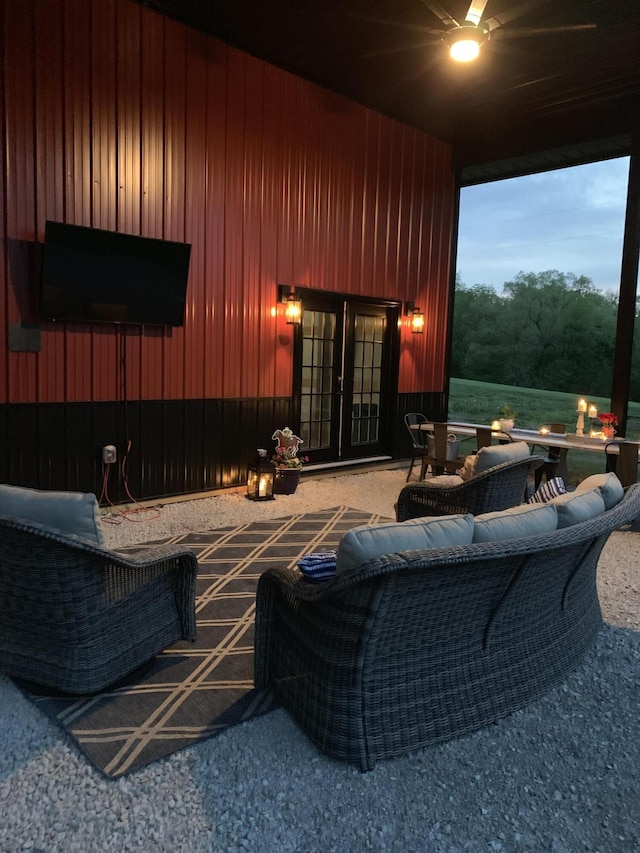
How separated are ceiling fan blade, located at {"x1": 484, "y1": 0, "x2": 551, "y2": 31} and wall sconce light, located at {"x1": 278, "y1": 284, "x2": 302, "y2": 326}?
3179mm

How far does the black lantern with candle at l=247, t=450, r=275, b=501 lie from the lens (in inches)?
244

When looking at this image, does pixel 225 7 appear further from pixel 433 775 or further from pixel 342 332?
pixel 433 775

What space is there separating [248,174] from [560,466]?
4511 mm

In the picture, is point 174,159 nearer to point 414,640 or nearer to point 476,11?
point 476,11

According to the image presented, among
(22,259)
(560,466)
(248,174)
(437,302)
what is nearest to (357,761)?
(22,259)

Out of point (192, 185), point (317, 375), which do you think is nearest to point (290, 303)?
point (317, 375)

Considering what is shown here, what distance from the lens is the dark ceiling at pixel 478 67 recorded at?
215 inches

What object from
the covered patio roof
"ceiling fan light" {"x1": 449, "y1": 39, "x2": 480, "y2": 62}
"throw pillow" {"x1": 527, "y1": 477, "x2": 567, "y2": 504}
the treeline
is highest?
the covered patio roof

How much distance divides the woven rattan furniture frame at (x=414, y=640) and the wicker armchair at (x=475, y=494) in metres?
1.57

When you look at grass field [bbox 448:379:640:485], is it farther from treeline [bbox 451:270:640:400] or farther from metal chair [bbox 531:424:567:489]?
metal chair [bbox 531:424:567:489]

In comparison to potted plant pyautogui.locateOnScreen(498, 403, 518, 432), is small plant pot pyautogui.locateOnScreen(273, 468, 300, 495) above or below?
below

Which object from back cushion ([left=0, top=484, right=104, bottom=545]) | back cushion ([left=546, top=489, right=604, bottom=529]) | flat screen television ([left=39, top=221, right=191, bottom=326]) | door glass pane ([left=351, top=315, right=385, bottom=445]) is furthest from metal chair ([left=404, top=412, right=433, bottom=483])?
back cushion ([left=0, top=484, right=104, bottom=545])

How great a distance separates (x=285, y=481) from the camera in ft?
21.5

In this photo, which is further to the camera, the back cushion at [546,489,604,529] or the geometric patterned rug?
the back cushion at [546,489,604,529]
